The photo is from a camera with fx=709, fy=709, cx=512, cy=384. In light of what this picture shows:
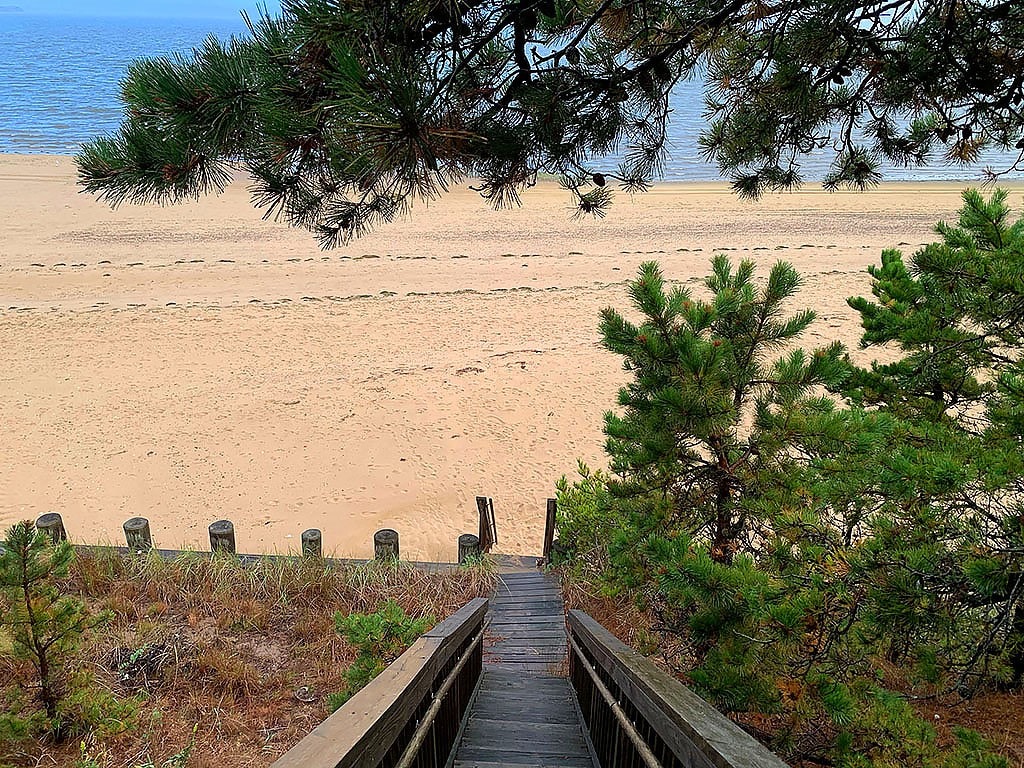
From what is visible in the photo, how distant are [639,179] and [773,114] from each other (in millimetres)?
747

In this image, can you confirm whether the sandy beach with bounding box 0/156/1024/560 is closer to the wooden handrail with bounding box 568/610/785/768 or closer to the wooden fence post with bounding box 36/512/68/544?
the wooden fence post with bounding box 36/512/68/544

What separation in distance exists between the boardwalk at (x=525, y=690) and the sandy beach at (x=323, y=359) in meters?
2.42

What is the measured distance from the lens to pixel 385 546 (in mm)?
5969

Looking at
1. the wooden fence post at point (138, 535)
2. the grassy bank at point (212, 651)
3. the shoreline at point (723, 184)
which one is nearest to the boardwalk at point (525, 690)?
the grassy bank at point (212, 651)

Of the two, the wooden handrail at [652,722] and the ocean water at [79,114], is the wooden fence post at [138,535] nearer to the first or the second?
the wooden handrail at [652,722]

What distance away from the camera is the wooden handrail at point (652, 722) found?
144cm

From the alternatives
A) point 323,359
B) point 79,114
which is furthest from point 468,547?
point 79,114

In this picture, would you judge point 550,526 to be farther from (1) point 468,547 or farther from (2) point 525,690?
(2) point 525,690

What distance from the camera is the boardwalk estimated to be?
297 centimetres

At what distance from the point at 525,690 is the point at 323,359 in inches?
386

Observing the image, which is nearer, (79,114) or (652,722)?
(652,722)

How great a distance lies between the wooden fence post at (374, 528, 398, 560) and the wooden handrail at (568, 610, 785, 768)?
288 centimetres

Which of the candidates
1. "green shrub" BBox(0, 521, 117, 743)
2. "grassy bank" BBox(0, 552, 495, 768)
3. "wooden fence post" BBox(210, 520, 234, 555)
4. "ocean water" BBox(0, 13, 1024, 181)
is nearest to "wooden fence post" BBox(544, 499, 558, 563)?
"grassy bank" BBox(0, 552, 495, 768)

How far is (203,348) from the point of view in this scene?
13.2 m
